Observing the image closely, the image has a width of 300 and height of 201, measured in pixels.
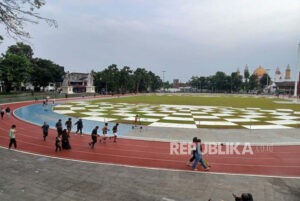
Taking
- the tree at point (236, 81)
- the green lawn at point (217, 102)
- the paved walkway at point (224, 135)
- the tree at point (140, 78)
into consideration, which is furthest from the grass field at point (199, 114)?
the tree at point (236, 81)

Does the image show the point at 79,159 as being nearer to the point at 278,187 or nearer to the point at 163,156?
the point at 163,156

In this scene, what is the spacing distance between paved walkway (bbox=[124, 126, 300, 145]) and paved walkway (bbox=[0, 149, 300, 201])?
6410 millimetres

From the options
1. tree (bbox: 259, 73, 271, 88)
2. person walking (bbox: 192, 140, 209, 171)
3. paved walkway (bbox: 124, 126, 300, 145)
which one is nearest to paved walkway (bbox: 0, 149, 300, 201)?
person walking (bbox: 192, 140, 209, 171)

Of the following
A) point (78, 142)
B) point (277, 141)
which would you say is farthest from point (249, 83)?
point (78, 142)

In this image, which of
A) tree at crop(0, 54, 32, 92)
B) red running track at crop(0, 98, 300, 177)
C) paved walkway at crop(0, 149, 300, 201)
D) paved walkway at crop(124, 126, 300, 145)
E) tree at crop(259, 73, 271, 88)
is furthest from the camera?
tree at crop(259, 73, 271, 88)

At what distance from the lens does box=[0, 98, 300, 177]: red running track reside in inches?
403

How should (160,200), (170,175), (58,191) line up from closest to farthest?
(160,200)
(58,191)
(170,175)

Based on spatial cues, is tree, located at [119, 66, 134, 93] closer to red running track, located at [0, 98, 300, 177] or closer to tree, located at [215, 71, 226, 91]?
tree, located at [215, 71, 226, 91]

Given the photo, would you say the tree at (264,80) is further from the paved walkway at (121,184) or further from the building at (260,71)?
the paved walkway at (121,184)

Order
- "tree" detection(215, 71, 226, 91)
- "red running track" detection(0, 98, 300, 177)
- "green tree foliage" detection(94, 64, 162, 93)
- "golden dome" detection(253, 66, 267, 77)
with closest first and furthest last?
"red running track" detection(0, 98, 300, 177)
"green tree foliage" detection(94, 64, 162, 93)
"tree" detection(215, 71, 226, 91)
"golden dome" detection(253, 66, 267, 77)

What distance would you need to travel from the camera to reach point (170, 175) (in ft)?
30.1

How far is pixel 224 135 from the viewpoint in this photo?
667 inches

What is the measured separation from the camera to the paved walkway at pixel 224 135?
15430 millimetres

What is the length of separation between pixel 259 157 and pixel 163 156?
5.92m
